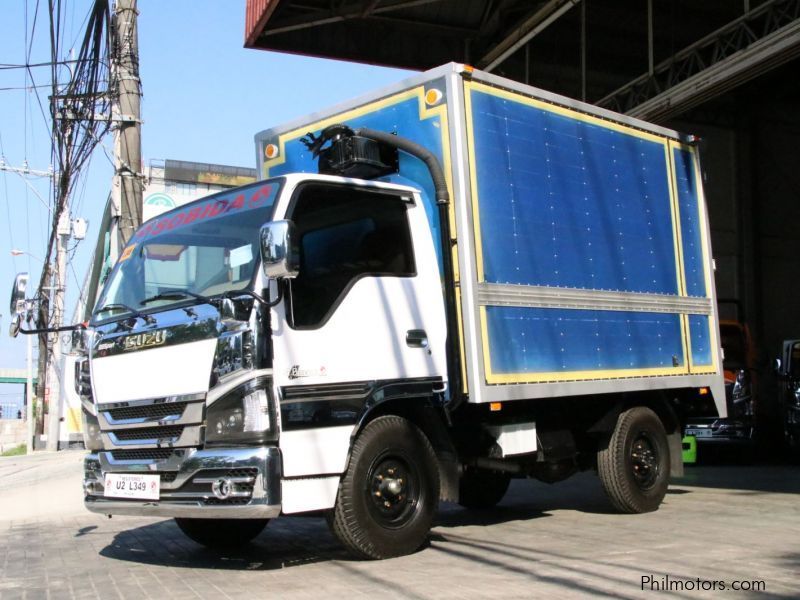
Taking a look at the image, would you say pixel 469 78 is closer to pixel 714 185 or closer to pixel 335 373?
pixel 335 373

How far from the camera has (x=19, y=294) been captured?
21.6 feet

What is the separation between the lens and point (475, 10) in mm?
17844

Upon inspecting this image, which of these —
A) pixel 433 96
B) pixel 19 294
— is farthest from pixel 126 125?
pixel 433 96

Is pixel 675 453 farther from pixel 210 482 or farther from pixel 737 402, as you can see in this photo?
pixel 737 402

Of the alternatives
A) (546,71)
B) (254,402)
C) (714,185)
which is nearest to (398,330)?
(254,402)

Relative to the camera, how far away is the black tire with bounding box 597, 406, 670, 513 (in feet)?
25.8

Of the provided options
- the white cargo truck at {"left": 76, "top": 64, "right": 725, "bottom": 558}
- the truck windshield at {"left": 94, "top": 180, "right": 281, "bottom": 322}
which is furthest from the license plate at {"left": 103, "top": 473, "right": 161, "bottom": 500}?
the truck windshield at {"left": 94, "top": 180, "right": 281, "bottom": 322}

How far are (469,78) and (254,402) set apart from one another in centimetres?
292

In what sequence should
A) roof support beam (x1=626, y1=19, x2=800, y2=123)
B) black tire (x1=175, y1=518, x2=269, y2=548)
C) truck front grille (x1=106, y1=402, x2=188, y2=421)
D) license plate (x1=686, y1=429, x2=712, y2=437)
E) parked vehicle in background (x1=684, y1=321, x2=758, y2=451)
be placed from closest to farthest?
truck front grille (x1=106, y1=402, x2=188, y2=421), black tire (x1=175, y1=518, x2=269, y2=548), roof support beam (x1=626, y1=19, x2=800, y2=123), parked vehicle in background (x1=684, y1=321, x2=758, y2=451), license plate (x1=686, y1=429, x2=712, y2=437)

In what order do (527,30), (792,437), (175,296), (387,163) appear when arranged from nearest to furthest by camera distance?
(175,296) < (387,163) < (792,437) < (527,30)

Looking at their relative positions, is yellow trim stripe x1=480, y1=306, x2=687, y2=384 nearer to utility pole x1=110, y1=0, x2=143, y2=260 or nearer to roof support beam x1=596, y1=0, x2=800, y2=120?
utility pole x1=110, y1=0, x2=143, y2=260

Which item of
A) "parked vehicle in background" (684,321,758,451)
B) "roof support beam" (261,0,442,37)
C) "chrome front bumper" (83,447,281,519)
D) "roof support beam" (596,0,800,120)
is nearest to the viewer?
"chrome front bumper" (83,447,281,519)

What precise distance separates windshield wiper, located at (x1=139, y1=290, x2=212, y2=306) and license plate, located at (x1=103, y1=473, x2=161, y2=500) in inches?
44.9

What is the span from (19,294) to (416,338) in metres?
2.98
